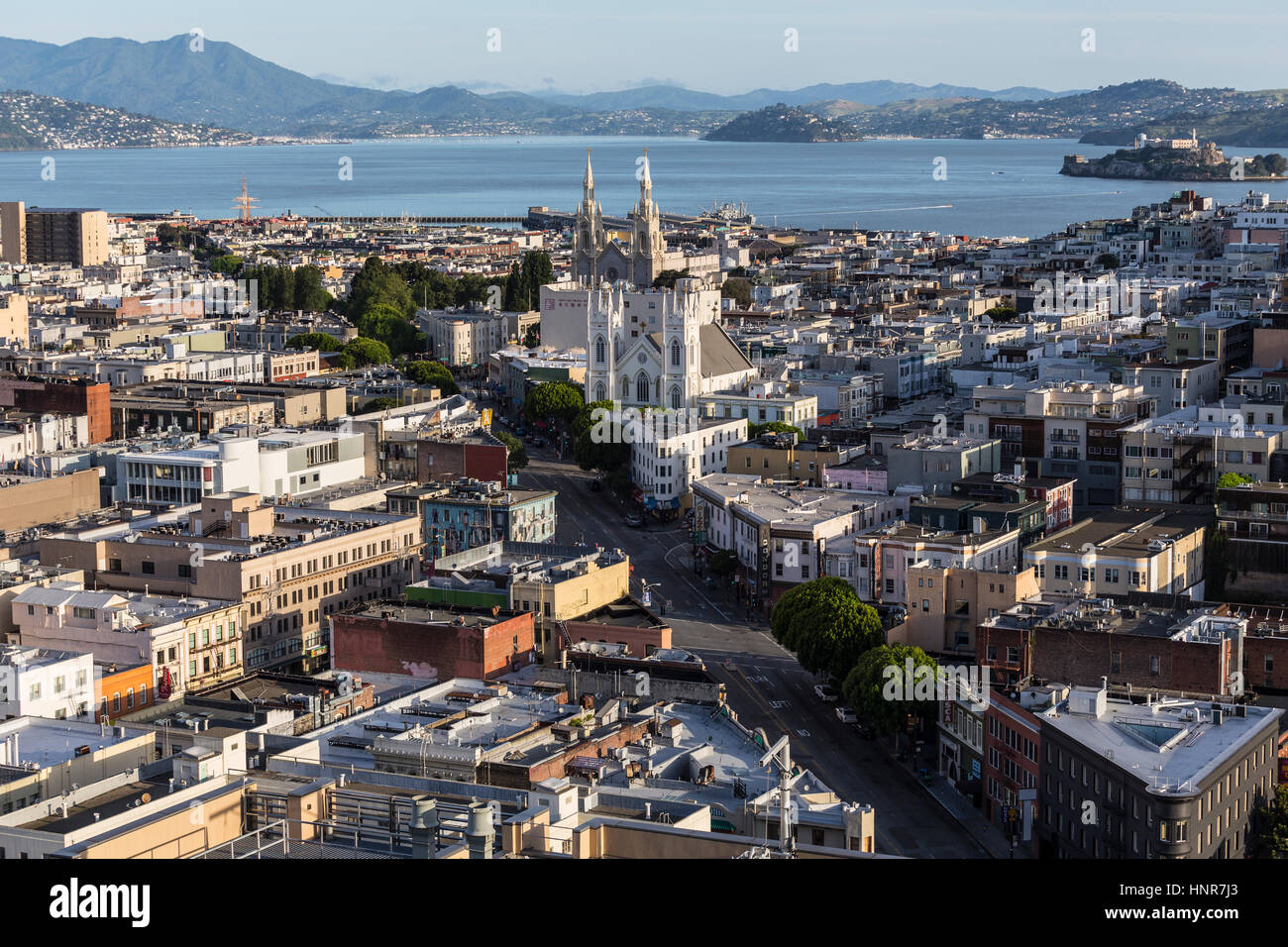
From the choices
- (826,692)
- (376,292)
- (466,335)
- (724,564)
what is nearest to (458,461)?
(724,564)

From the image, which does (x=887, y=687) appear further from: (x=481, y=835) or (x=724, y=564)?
(x=481, y=835)

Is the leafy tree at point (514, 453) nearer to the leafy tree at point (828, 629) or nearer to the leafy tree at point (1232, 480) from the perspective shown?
the leafy tree at point (1232, 480)

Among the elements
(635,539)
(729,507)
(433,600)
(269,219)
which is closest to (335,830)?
(433,600)

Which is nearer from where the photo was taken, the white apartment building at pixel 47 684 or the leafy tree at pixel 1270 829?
the leafy tree at pixel 1270 829

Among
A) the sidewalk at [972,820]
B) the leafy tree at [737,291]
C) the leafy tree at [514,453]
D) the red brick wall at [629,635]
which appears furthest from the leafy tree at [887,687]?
the leafy tree at [737,291]
